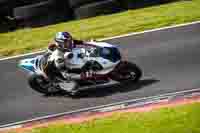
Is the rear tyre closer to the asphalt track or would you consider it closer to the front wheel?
the asphalt track

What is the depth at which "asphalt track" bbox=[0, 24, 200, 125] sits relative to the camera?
1505 cm

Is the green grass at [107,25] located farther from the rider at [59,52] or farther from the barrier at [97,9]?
the rider at [59,52]

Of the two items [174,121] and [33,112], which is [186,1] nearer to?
[33,112]

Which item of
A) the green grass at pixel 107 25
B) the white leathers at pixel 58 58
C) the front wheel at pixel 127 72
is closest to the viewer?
the white leathers at pixel 58 58

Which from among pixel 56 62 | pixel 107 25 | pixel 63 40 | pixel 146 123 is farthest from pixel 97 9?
pixel 146 123

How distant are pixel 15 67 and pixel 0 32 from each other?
4.48 metres

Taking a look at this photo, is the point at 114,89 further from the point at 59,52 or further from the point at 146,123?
the point at 146,123

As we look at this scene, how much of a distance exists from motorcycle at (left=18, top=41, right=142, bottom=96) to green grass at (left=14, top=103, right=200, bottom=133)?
214 centimetres

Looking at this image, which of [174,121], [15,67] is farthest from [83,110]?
[15,67]

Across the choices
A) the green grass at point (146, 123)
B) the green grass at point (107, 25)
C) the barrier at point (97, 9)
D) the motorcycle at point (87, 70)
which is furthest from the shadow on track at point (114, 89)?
the barrier at point (97, 9)

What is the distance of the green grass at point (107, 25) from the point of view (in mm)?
20312

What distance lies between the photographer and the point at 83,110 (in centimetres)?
1462

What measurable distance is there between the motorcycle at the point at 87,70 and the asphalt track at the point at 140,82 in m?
0.23

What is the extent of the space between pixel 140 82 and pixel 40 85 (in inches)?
99.2
